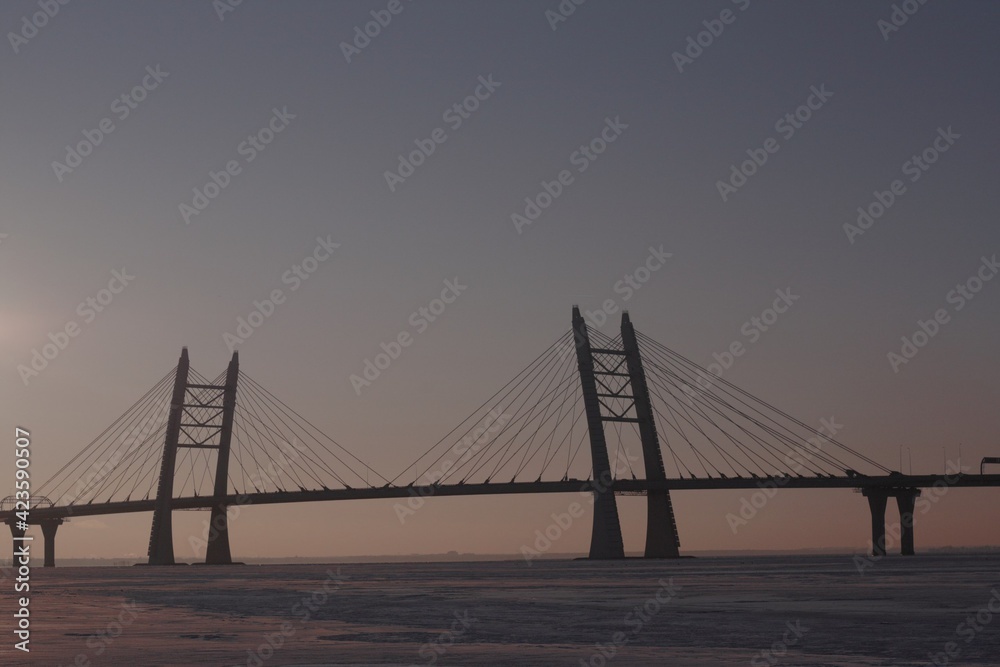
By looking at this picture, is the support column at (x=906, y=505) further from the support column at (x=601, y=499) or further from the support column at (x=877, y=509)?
the support column at (x=601, y=499)

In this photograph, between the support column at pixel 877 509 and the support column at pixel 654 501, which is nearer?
the support column at pixel 654 501

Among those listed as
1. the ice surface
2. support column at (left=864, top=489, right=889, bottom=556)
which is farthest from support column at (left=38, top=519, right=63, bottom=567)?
the ice surface

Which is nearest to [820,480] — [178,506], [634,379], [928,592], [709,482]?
[709,482]

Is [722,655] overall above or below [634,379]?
below

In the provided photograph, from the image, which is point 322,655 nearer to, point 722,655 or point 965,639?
point 722,655

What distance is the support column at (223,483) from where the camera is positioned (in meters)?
96.2

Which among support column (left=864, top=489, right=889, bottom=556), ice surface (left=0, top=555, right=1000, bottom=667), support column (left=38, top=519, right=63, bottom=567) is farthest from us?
support column (left=38, top=519, right=63, bottom=567)

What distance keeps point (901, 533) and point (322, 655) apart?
90.1 metres

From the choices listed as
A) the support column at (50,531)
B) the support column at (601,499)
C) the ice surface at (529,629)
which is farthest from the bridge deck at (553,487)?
the ice surface at (529,629)

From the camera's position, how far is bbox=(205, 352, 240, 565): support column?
96.2 meters

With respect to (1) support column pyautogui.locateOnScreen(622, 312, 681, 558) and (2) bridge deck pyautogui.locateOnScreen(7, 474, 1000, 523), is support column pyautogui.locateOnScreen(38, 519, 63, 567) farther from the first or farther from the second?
(1) support column pyautogui.locateOnScreen(622, 312, 681, 558)

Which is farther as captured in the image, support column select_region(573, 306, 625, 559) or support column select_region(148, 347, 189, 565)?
support column select_region(148, 347, 189, 565)

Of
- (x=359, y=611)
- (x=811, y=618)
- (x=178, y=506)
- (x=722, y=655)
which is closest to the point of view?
(x=722, y=655)

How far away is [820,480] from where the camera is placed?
85.2 meters
